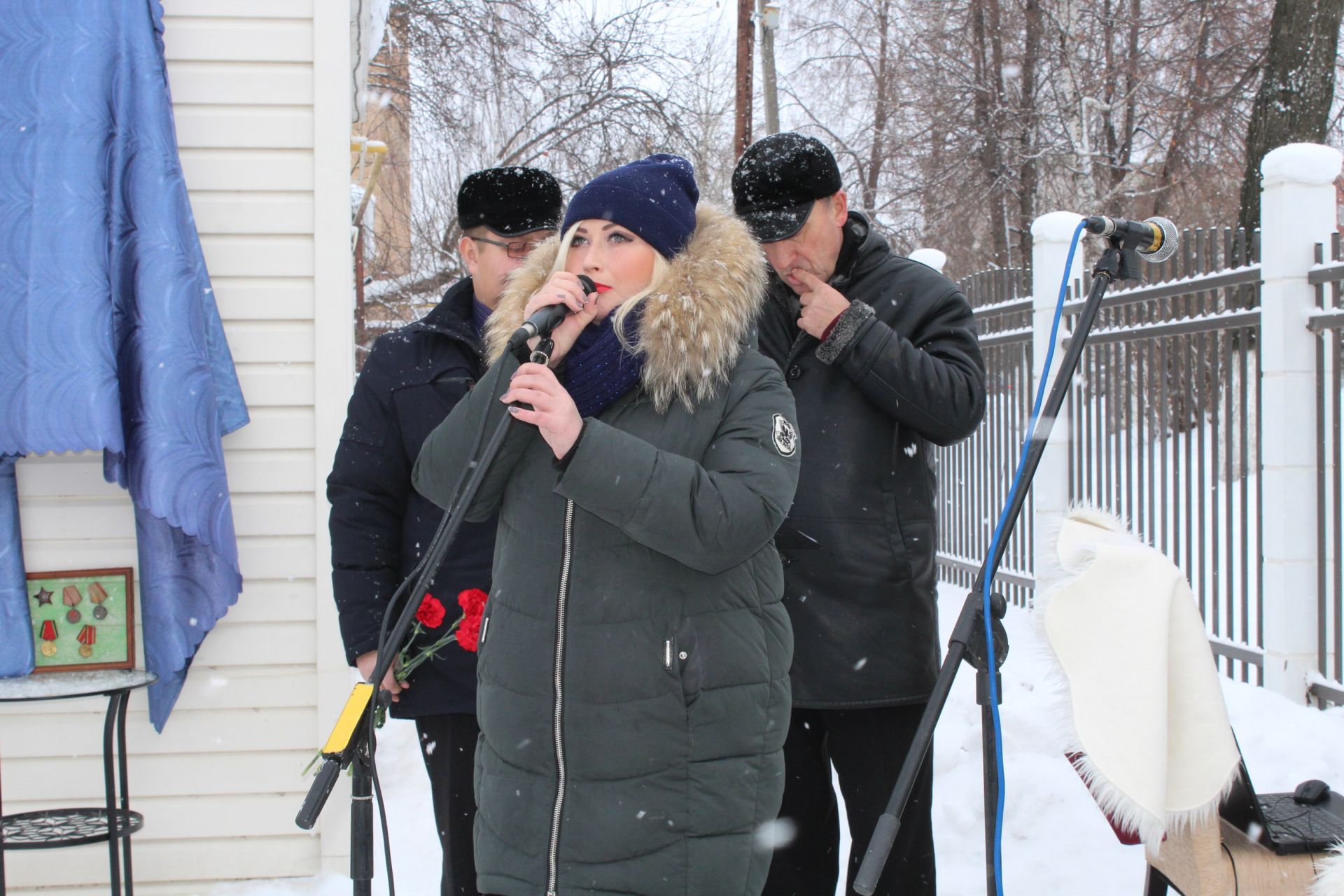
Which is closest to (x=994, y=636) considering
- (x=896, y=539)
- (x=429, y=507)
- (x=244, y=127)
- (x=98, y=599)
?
(x=896, y=539)

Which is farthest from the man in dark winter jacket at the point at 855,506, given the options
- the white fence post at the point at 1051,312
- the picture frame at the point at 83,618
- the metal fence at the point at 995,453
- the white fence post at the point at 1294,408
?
the metal fence at the point at 995,453

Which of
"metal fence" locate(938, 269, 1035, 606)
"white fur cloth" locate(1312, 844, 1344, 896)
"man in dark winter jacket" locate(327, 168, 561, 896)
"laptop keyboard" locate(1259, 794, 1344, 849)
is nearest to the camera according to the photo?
"white fur cloth" locate(1312, 844, 1344, 896)

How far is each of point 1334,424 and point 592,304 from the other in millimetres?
3233

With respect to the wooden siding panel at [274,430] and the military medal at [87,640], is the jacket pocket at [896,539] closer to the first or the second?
the wooden siding panel at [274,430]

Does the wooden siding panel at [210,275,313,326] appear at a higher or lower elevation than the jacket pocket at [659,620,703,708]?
higher

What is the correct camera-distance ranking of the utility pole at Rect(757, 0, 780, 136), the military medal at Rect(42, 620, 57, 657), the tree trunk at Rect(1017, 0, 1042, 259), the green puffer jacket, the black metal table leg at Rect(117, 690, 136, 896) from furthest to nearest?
the tree trunk at Rect(1017, 0, 1042, 259) → the utility pole at Rect(757, 0, 780, 136) → the military medal at Rect(42, 620, 57, 657) → the black metal table leg at Rect(117, 690, 136, 896) → the green puffer jacket

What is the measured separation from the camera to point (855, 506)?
Result: 2.40 m

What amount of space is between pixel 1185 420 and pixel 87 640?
420cm

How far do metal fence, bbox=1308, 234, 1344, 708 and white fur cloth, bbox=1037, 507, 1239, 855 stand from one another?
2.71 meters

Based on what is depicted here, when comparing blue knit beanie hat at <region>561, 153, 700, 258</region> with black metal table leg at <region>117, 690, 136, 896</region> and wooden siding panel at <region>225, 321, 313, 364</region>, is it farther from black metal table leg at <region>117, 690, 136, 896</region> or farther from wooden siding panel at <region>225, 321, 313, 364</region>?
black metal table leg at <region>117, 690, 136, 896</region>

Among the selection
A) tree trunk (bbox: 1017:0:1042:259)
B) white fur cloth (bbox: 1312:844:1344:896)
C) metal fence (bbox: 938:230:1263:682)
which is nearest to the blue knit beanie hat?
white fur cloth (bbox: 1312:844:1344:896)

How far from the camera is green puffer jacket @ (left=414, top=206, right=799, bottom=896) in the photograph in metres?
1.71

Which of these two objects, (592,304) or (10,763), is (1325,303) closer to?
(592,304)

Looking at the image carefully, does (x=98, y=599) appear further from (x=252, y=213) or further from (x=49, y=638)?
(x=252, y=213)
